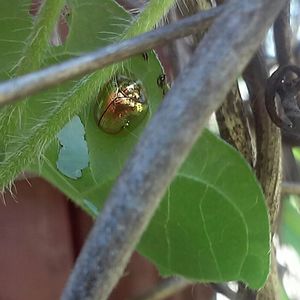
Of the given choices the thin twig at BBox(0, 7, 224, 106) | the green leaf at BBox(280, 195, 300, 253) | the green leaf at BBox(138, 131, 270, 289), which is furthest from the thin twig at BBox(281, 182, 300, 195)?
the thin twig at BBox(0, 7, 224, 106)

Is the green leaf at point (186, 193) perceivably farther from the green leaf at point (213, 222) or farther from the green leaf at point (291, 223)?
the green leaf at point (291, 223)

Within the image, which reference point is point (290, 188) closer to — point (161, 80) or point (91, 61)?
point (161, 80)

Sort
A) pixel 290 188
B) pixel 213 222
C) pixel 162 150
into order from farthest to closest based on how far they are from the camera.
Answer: pixel 290 188
pixel 213 222
pixel 162 150

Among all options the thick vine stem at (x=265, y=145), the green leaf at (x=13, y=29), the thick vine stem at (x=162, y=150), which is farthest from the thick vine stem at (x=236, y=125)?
the thick vine stem at (x=162, y=150)

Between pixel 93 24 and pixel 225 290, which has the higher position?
pixel 93 24

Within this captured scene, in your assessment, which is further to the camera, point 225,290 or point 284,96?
point 225,290

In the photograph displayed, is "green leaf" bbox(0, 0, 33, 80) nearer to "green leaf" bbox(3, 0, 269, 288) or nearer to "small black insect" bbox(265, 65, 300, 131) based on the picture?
"green leaf" bbox(3, 0, 269, 288)

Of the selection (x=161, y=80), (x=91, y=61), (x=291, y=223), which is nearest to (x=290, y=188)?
(x=291, y=223)
